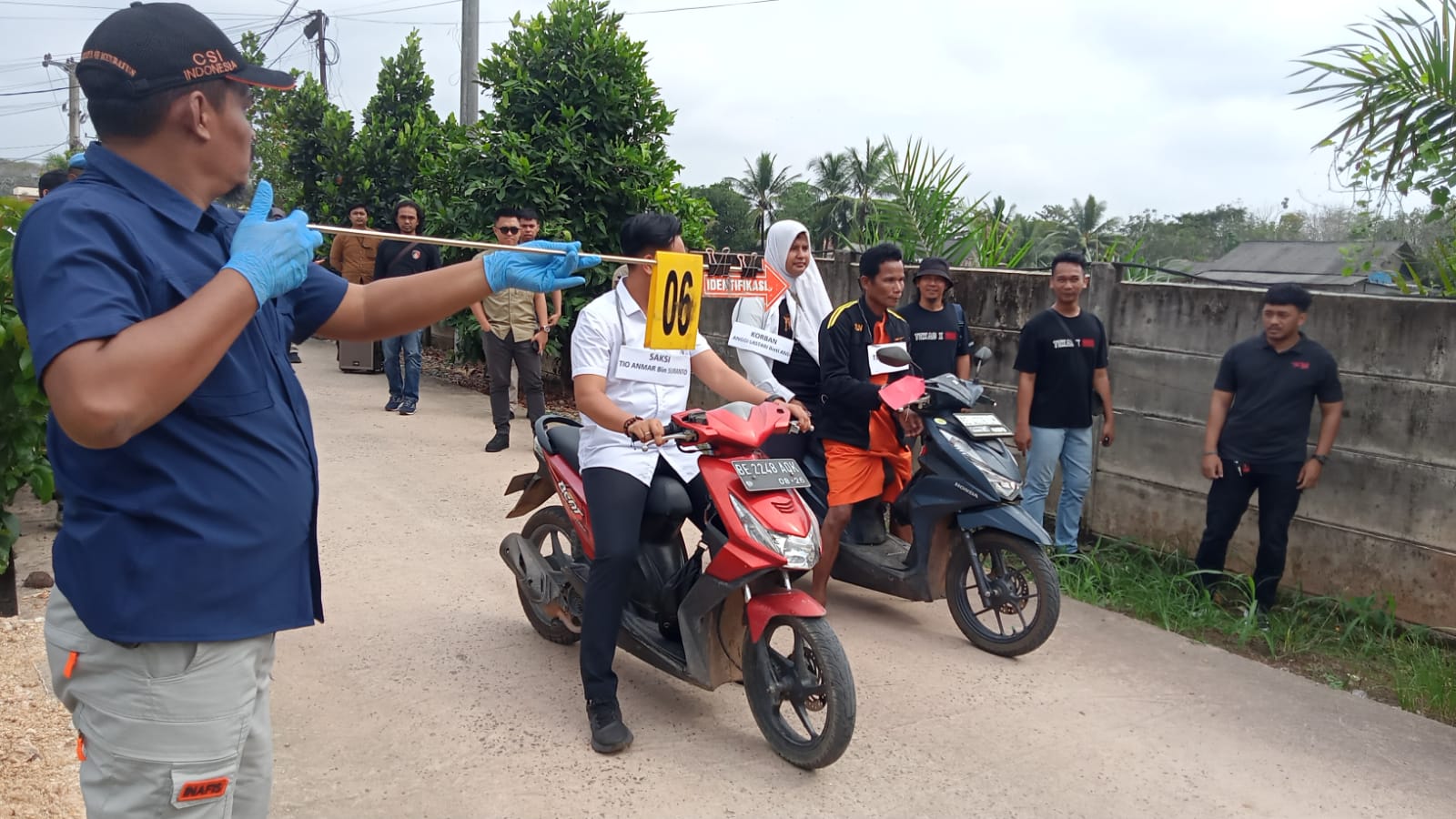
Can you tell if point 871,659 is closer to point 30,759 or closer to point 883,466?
point 883,466

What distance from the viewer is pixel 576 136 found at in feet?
33.2

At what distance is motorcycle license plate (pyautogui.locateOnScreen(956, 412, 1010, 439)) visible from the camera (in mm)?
5184

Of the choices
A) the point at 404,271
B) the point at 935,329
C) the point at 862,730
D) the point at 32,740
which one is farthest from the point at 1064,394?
the point at 404,271

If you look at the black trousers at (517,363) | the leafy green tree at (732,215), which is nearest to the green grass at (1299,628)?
the black trousers at (517,363)

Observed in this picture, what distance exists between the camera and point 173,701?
1.89m

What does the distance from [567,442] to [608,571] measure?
2.67 feet

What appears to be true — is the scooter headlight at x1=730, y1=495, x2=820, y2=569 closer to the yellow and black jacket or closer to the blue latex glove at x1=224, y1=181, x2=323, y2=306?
the yellow and black jacket

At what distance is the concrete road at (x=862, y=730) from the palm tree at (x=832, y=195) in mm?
38748

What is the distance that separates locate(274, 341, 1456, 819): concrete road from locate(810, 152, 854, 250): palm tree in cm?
3875

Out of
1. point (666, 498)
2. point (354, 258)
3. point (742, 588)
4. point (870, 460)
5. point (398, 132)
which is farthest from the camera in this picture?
point (398, 132)

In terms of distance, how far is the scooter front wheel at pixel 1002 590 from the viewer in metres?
4.78

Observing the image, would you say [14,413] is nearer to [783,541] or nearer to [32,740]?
[32,740]

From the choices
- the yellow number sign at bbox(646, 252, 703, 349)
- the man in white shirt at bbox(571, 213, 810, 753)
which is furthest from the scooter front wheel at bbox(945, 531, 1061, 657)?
the yellow number sign at bbox(646, 252, 703, 349)

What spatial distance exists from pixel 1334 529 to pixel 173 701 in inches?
216
